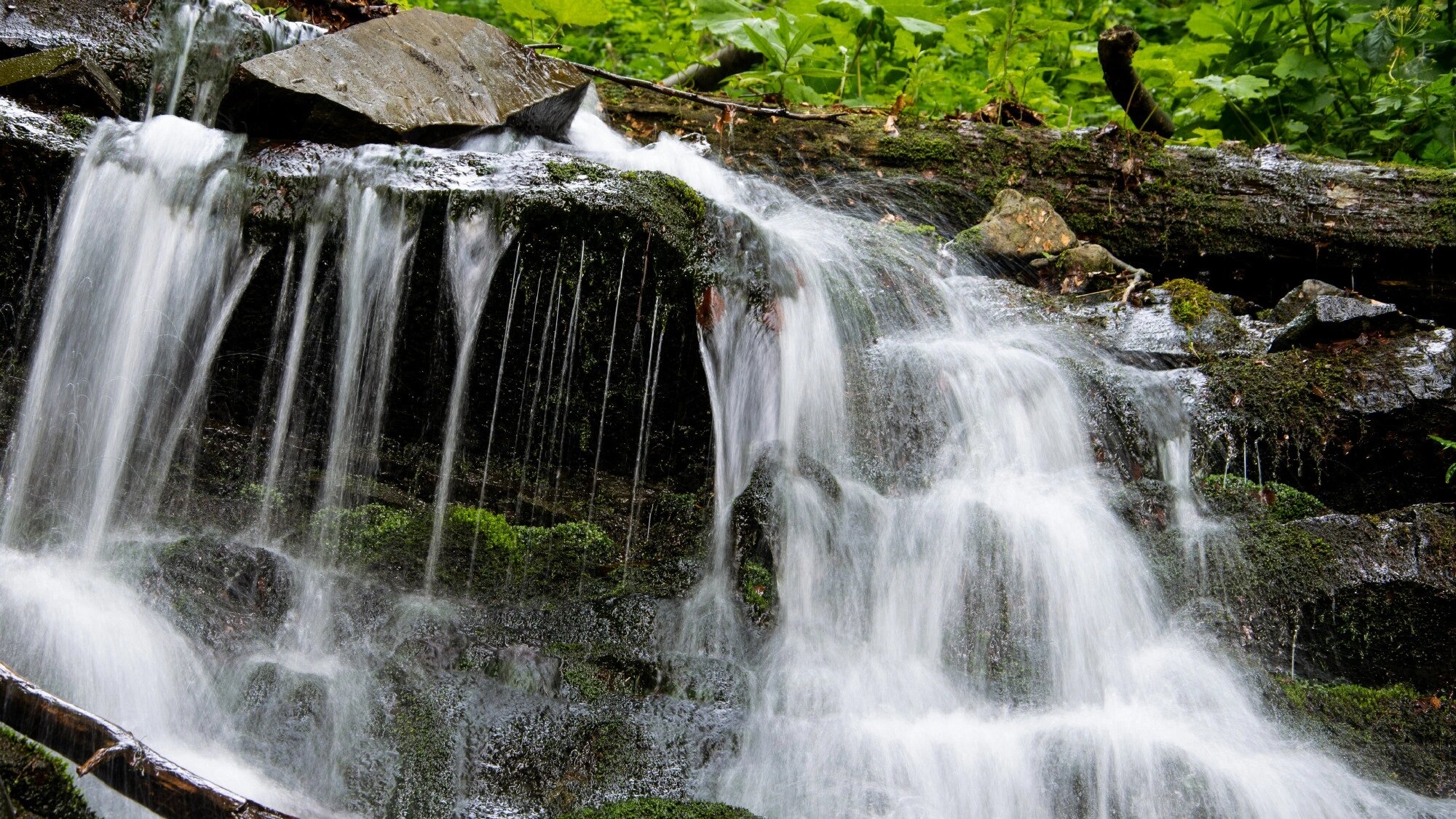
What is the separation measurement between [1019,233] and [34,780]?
182 inches

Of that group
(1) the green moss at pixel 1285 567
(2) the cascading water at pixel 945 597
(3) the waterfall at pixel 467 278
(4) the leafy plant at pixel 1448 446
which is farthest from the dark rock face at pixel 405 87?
(4) the leafy plant at pixel 1448 446

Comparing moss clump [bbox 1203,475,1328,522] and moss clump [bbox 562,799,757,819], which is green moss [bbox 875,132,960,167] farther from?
moss clump [bbox 562,799,757,819]

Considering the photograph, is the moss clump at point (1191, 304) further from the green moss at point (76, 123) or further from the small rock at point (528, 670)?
the green moss at point (76, 123)

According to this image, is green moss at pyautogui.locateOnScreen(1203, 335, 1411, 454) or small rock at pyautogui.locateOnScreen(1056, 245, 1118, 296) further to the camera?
small rock at pyautogui.locateOnScreen(1056, 245, 1118, 296)

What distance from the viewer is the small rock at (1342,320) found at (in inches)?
167

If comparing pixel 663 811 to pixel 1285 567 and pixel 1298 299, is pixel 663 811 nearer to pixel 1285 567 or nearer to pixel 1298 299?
pixel 1285 567

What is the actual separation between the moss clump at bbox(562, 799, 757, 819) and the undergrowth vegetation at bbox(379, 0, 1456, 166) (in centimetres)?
451

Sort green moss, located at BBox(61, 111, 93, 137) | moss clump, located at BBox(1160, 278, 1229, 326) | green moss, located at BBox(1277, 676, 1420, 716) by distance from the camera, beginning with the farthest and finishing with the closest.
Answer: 1. moss clump, located at BBox(1160, 278, 1229, 326)
2. green moss, located at BBox(61, 111, 93, 137)
3. green moss, located at BBox(1277, 676, 1420, 716)

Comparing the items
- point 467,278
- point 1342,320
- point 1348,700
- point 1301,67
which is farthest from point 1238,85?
point 467,278

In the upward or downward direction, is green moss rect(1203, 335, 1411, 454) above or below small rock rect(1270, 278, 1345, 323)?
below

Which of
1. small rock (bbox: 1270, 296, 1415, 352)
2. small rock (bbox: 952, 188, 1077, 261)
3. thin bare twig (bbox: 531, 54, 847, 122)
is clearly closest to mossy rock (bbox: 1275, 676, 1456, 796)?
small rock (bbox: 1270, 296, 1415, 352)

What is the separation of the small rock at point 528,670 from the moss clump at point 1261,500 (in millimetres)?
2404

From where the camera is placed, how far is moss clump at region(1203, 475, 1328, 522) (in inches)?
148

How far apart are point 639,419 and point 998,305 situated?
1.95 m
